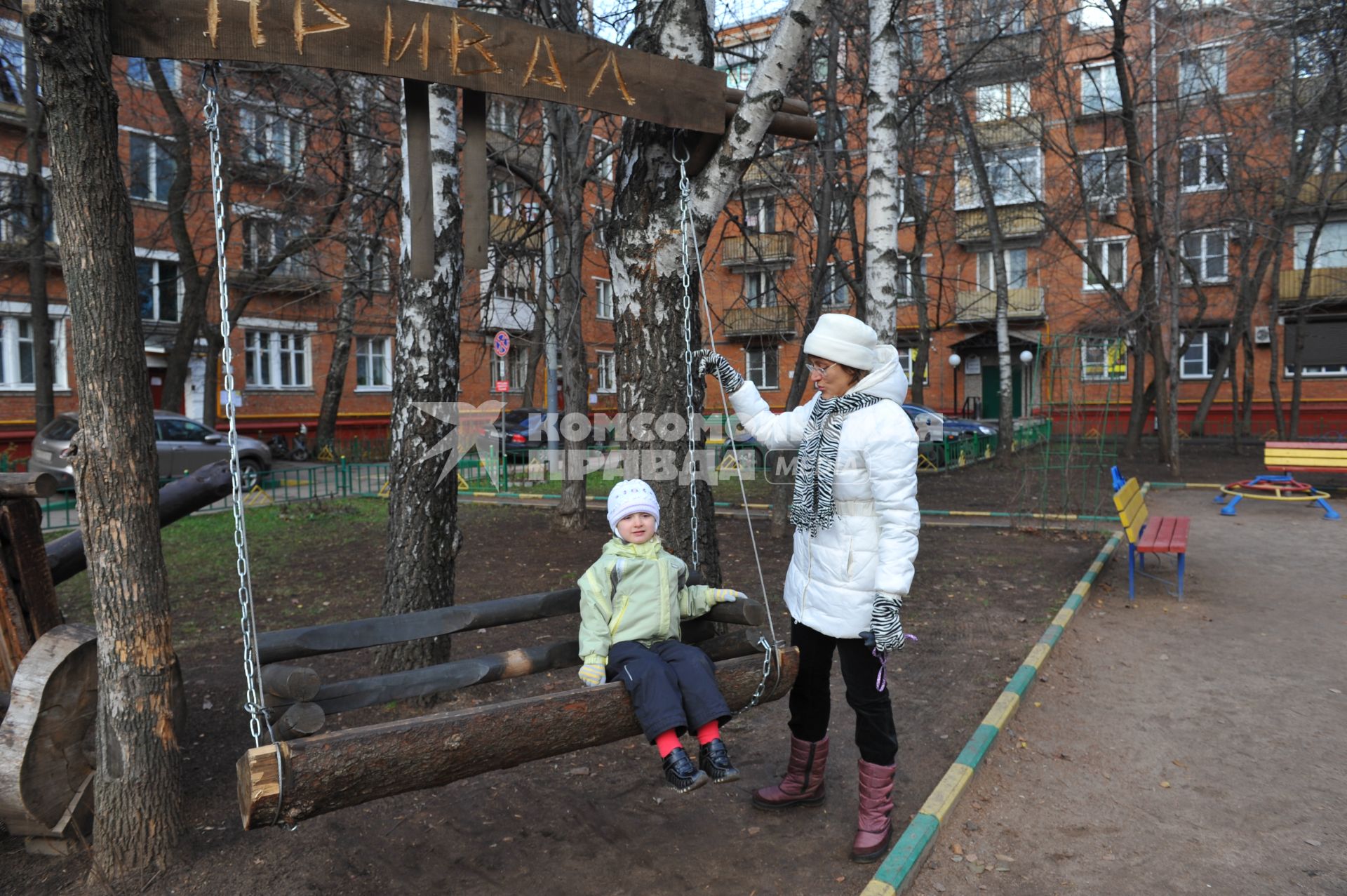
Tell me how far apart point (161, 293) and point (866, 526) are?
2455 centimetres

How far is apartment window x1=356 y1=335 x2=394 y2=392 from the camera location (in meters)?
27.6

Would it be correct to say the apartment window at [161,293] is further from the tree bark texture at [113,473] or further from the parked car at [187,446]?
the tree bark texture at [113,473]

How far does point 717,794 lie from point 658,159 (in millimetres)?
2834

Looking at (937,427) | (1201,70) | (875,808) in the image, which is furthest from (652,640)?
(1201,70)

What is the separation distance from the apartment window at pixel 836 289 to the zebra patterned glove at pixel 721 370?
838cm

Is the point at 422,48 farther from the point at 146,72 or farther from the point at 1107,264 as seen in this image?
the point at 1107,264

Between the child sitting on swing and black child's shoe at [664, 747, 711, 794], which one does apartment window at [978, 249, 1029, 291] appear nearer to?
the child sitting on swing

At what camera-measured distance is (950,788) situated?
3.81 meters

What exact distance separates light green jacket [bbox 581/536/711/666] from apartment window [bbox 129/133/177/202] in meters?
20.2

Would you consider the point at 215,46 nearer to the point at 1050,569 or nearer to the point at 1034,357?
the point at 1050,569

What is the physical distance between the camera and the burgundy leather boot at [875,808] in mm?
3342

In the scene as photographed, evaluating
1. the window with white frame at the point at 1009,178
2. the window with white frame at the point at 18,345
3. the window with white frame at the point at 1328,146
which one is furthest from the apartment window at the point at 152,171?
the window with white frame at the point at 1328,146

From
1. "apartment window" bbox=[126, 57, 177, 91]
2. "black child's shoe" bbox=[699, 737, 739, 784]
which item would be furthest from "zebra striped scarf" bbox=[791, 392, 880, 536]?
"apartment window" bbox=[126, 57, 177, 91]

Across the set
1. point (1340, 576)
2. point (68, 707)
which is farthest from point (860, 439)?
point (1340, 576)
